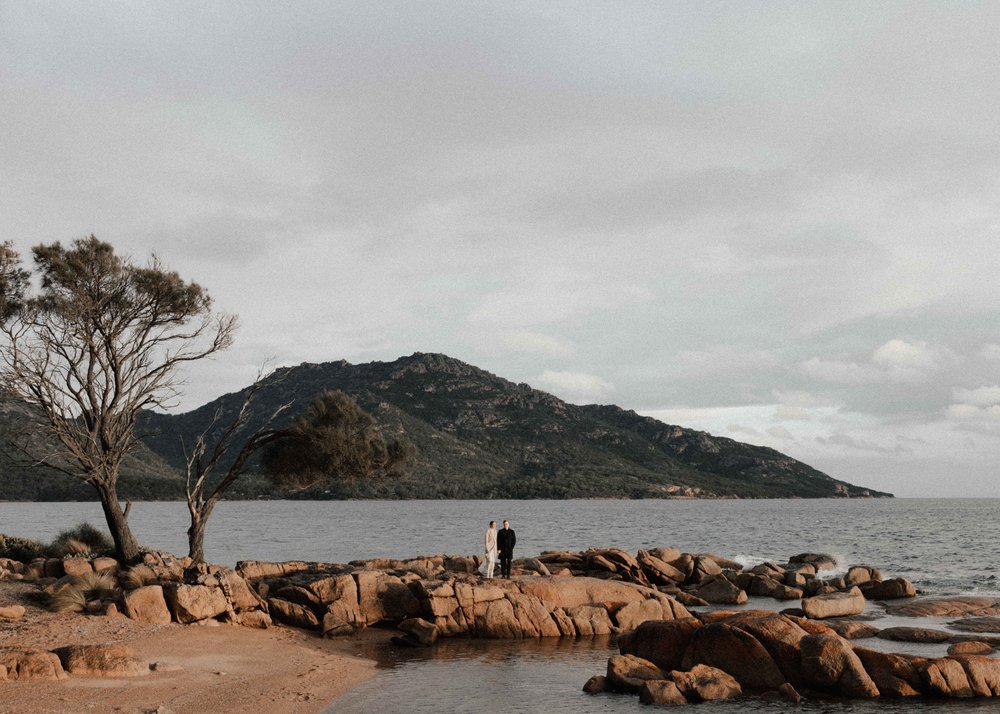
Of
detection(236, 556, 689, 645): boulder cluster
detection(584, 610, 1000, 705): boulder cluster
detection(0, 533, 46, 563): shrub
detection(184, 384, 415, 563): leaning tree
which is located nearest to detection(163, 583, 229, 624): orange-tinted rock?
detection(236, 556, 689, 645): boulder cluster

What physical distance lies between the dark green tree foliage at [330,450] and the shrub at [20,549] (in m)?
9.65

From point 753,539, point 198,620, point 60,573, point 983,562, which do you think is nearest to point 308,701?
point 198,620

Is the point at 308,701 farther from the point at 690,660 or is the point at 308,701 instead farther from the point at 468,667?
the point at 690,660

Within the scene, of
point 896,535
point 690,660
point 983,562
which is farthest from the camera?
point 896,535

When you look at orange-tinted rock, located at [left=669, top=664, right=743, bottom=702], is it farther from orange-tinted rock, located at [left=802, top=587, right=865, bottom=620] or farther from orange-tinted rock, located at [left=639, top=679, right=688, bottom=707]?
orange-tinted rock, located at [left=802, top=587, right=865, bottom=620]

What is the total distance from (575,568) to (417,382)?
133 meters

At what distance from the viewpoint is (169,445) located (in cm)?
15788

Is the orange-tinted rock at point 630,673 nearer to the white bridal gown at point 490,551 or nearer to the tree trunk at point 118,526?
the white bridal gown at point 490,551

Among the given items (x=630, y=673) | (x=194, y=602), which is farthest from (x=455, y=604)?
(x=630, y=673)

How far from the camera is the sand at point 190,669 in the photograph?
15.9m

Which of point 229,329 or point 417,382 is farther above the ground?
point 417,382

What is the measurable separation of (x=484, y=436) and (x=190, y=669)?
143 m

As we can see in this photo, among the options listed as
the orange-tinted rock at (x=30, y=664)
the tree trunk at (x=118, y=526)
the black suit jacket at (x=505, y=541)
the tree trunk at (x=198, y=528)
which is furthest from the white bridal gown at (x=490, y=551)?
the orange-tinted rock at (x=30, y=664)

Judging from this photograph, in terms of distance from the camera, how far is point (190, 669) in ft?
61.7
